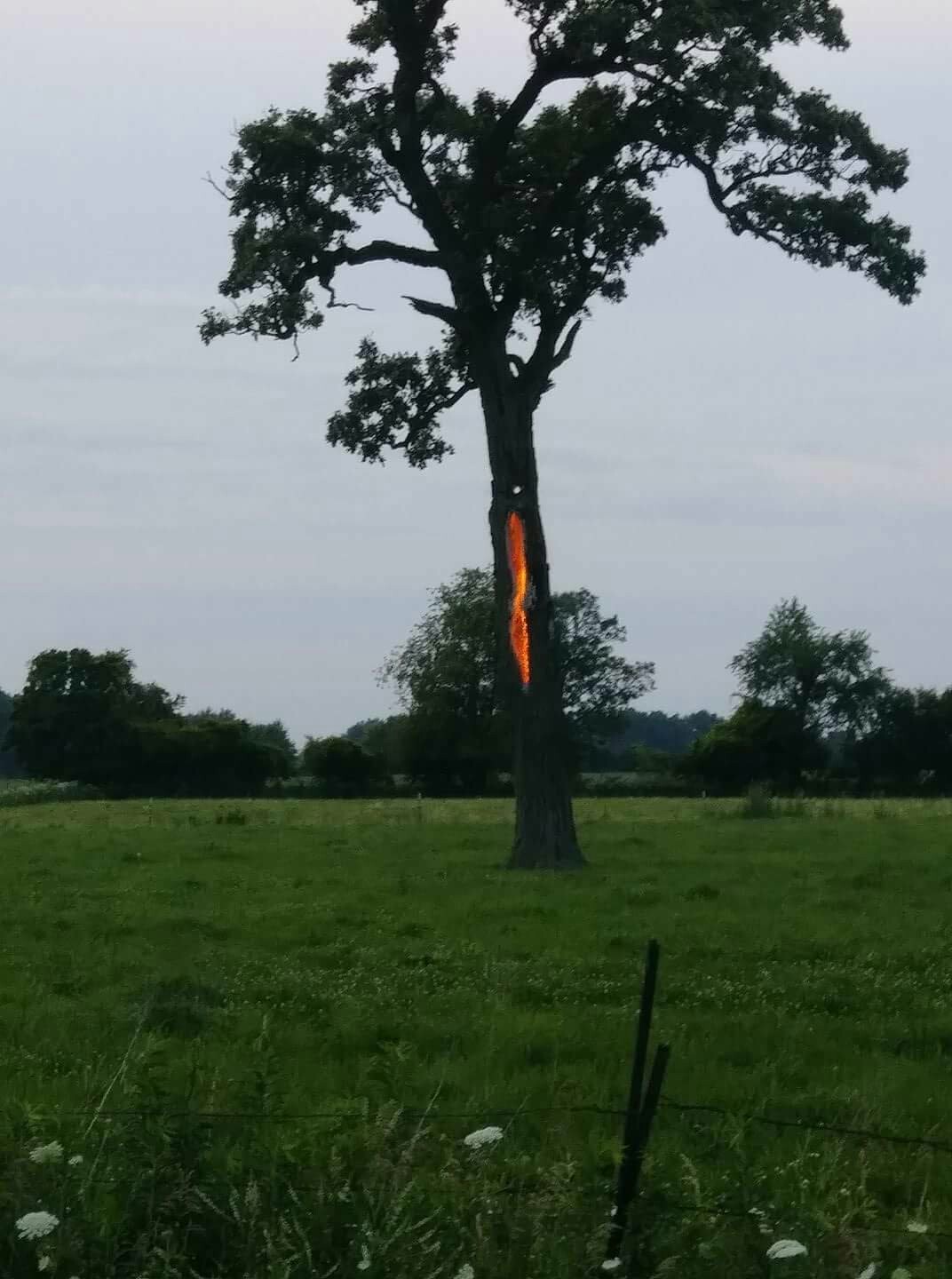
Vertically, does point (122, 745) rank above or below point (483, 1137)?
above

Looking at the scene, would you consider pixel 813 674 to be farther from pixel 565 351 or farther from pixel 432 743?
pixel 565 351

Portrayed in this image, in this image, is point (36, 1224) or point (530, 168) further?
point (530, 168)

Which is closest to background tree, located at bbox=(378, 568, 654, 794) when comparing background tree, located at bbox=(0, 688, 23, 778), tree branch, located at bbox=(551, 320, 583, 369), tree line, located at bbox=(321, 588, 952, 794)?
tree line, located at bbox=(321, 588, 952, 794)

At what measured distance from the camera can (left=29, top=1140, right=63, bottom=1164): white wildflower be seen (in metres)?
5.70

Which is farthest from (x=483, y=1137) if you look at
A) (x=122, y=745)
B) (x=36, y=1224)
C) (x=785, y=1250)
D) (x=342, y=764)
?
(x=122, y=745)

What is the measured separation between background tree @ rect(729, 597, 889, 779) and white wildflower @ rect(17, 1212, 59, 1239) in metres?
117

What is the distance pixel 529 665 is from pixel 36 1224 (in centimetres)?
1802

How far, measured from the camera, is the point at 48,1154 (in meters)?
5.73

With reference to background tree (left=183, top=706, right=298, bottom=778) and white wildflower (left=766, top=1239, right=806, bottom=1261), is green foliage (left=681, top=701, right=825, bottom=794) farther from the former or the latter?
white wildflower (left=766, top=1239, right=806, bottom=1261)

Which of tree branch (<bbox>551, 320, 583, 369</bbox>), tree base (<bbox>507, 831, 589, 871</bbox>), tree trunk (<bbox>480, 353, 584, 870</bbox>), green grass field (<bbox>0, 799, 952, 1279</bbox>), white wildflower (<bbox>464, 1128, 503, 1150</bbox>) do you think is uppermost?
tree branch (<bbox>551, 320, 583, 369</bbox>)

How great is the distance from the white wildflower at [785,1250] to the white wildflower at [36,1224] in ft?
7.75

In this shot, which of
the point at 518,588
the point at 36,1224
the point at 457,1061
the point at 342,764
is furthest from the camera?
the point at 342,764

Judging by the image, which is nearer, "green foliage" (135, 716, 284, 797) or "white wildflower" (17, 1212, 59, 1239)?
"white wildflower" (17, 1212, 59, 1239)

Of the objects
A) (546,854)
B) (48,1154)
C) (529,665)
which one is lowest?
(48,1154)
